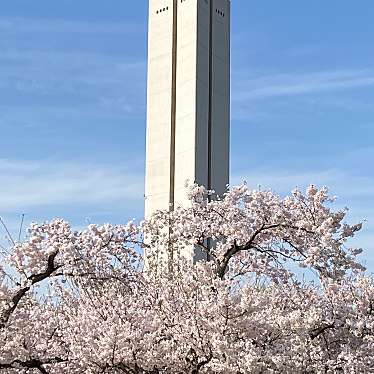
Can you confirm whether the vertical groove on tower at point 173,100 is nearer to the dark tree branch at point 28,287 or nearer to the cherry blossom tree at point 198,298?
the cherry blossom tree at point 198,298

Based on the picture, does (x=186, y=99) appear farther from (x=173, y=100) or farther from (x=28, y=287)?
(x=28, y=287)

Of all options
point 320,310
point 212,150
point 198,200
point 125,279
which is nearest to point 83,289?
point 125,279

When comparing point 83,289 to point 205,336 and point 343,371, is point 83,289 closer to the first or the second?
point 205,336

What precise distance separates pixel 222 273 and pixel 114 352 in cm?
197

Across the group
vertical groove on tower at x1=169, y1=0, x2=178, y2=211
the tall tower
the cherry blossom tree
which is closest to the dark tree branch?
the cherry blossom tree

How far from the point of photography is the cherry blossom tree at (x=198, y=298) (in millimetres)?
7395

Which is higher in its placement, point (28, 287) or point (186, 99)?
point (186, 99)

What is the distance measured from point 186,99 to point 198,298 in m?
22.3

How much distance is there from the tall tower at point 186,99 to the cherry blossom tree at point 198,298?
19600 millimetres

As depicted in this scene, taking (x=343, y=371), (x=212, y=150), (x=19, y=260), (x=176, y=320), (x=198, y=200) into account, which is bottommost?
(x=343, y=371)

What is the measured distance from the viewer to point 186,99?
29625mm

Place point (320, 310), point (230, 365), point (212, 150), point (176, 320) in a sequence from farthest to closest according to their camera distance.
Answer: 1. point (212, 150)
2. point (320, 310)
3. point (176, 320)
4. point (230, 365)

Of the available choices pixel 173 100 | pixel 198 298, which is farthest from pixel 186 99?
pixel 198 298

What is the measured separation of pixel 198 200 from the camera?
30.6ft
